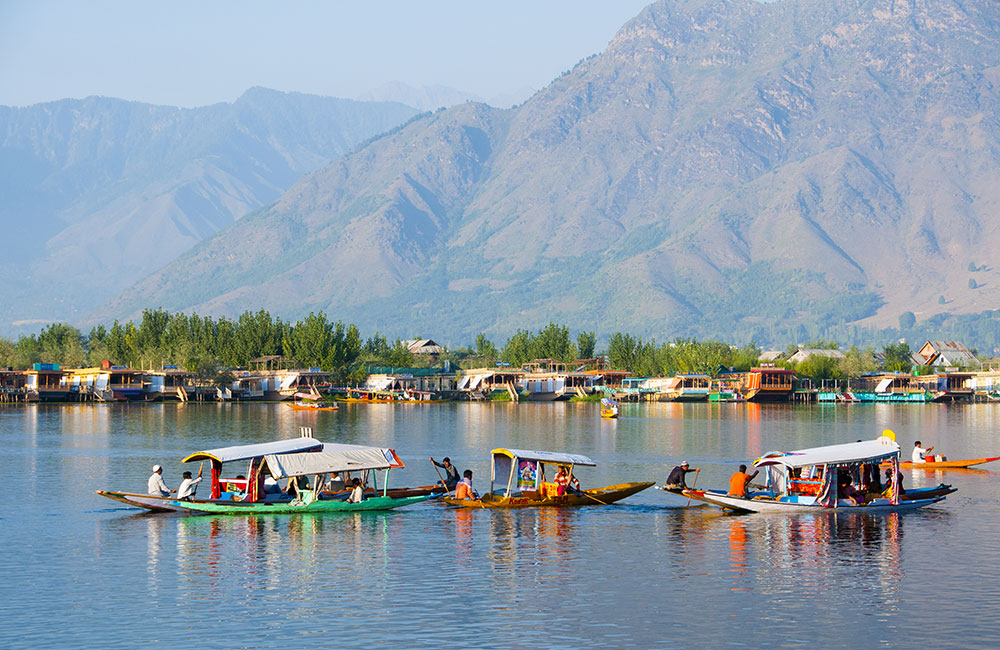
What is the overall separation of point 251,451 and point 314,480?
3.20 m

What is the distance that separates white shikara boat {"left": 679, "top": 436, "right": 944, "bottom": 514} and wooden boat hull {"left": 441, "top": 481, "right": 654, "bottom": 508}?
417 cm

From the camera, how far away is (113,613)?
38.7 m

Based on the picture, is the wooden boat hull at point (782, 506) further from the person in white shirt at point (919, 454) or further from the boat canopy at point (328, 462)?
the person in white shirt at point (919, 454)

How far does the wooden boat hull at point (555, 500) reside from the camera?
2365 inches

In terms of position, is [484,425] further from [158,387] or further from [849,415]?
[158,387]

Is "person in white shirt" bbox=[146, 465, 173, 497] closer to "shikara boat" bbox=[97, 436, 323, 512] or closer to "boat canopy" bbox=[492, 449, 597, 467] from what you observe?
"shikara boat" bbox=[97, 436, 323, 512]

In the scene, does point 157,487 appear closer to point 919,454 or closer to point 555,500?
point 555,500

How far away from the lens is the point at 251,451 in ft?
188

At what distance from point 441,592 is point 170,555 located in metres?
12.2

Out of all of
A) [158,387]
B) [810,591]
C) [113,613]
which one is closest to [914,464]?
[810,591]

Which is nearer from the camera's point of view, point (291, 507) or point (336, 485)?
point (291, 507)

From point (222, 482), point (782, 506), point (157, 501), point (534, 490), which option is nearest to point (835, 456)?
point (782, 506)

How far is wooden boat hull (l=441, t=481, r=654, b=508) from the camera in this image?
60.1 m

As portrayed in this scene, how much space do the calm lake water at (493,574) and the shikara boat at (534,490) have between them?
33.6 inches
